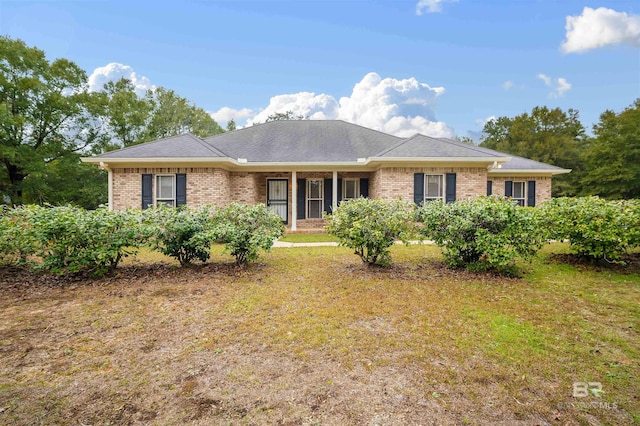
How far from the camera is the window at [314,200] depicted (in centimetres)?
1435

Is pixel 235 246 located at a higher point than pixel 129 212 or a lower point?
lower

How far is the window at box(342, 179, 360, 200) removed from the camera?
1402 cm

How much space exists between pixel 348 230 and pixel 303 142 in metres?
9.48

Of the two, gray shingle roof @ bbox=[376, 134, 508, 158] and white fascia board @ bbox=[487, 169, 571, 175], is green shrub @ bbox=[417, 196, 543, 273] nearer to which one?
gray shingle roof @ bbox=[376, 134, 508, 158]

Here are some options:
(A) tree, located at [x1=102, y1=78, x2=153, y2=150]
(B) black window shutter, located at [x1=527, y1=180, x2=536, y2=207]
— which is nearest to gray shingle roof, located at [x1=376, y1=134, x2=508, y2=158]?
(B) black window shutter, located at [x1=527, y1=180, x2=536, y2=207]

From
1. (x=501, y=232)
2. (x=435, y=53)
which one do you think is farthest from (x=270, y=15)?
(x=501, y=232)

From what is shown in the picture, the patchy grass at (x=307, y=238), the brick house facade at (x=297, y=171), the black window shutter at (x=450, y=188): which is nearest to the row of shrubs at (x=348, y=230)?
the patchy grass at (x=307, y=238)

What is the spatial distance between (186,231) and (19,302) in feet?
8.79

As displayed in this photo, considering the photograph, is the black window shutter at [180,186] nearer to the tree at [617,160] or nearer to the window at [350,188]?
the window at [350,188]

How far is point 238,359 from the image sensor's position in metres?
3.03

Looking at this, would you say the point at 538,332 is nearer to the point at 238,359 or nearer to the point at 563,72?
the point at 238,359

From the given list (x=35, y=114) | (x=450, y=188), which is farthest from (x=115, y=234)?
(x=35, y=114)

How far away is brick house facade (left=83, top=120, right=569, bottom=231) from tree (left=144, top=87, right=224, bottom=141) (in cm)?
1704

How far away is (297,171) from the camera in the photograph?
13.1 meters
